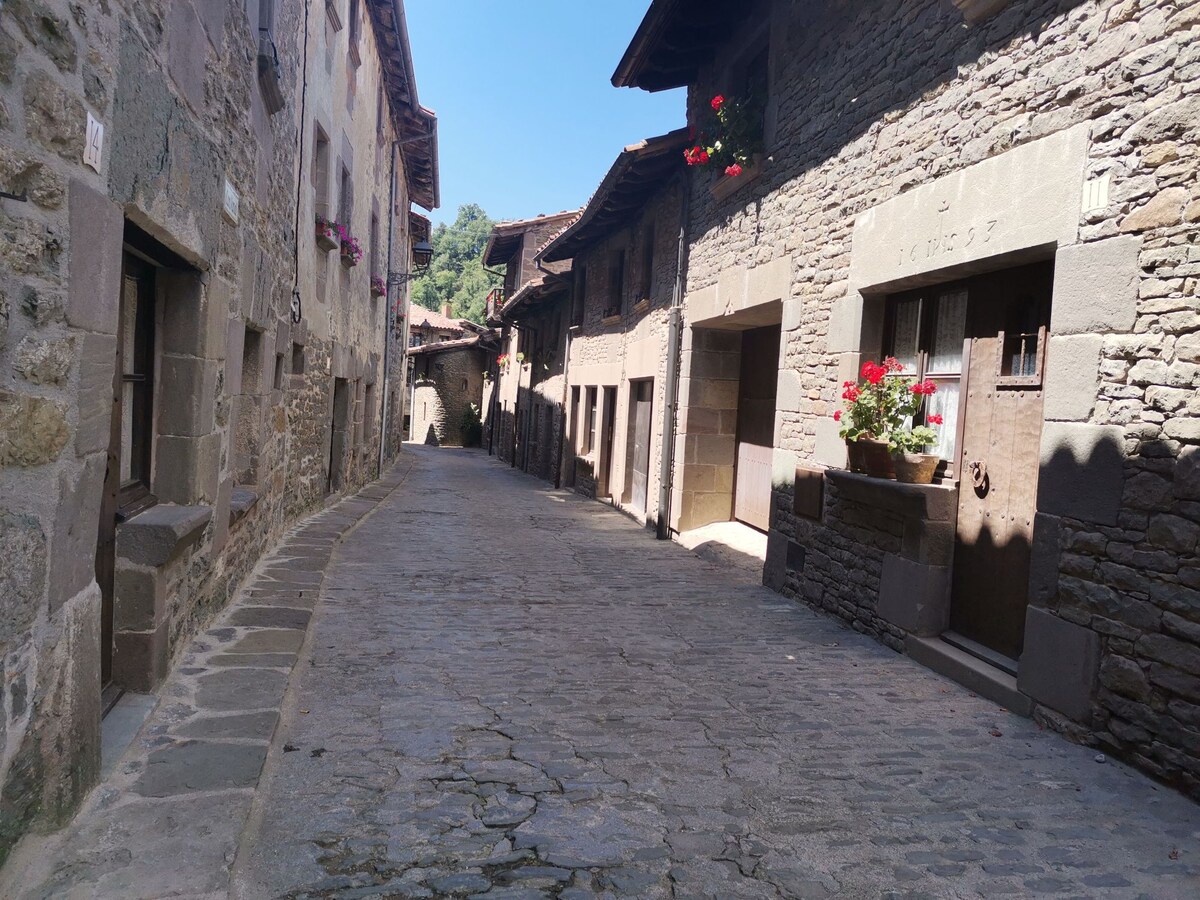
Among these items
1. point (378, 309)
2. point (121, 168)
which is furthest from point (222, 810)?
point (378, 309)

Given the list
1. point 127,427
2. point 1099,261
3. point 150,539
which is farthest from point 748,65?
point 150,539

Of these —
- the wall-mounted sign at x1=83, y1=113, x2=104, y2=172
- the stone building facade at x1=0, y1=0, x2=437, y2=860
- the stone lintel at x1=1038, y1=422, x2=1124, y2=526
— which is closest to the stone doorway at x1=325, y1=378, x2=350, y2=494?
the stone building facade at x1=0, y1=0, x2=437, y2=860

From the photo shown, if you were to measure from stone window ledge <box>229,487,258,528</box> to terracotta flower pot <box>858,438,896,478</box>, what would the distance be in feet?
11.8

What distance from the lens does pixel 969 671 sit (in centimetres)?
434

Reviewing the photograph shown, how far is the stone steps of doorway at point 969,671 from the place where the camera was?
400 centimetres

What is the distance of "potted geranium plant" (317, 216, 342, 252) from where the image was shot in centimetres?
770

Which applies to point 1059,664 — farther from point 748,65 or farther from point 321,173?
point 321,173

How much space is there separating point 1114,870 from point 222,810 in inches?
103

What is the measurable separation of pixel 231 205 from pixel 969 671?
14.1 ft

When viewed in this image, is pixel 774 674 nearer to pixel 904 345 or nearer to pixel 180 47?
pixel 904 345

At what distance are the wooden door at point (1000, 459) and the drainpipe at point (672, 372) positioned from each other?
4845 millimetres

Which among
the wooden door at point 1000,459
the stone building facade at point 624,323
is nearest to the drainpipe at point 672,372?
the stone building facade at point 624,323

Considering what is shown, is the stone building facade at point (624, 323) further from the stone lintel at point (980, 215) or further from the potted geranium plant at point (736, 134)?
the stone lintel at point (980, 215)

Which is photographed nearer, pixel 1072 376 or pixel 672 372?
pixel 1072 376
